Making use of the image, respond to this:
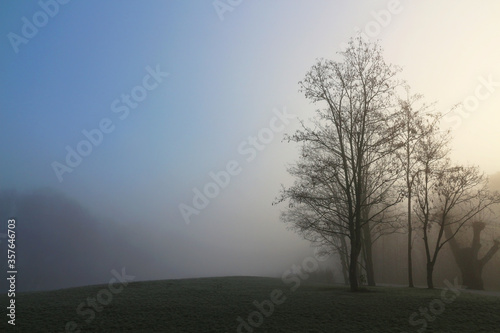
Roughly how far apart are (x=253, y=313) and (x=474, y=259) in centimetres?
3745

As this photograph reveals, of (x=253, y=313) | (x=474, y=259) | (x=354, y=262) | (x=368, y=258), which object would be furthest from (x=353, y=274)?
(x=474, y=259)

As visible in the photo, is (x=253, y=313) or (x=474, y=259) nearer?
(x=253, y=313)

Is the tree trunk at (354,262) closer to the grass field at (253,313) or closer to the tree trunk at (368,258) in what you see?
the grass field at (253,313)

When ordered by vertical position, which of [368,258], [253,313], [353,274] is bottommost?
[253,313]

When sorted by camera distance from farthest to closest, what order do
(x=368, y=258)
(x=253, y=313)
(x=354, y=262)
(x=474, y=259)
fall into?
(x=474, y=259) → (x=368, y=258) → (x=354, y=262) → (x=253, y=313)

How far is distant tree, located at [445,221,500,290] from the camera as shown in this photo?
45.9 m

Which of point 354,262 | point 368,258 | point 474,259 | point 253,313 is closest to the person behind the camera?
point 253,313

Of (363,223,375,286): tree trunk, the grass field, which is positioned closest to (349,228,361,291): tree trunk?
the grass field

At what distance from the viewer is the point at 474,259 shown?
46.2m

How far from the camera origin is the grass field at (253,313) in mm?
17594

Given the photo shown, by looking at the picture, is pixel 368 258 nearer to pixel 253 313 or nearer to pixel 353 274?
pixel 353 274

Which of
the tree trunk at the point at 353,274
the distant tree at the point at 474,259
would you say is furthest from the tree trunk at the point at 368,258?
the tree trunk at the point at 353,274

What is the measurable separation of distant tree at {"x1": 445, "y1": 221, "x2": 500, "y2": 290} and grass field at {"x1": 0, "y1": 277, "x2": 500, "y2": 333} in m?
25.0

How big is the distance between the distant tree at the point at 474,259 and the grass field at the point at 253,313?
A: 25.0 meters
